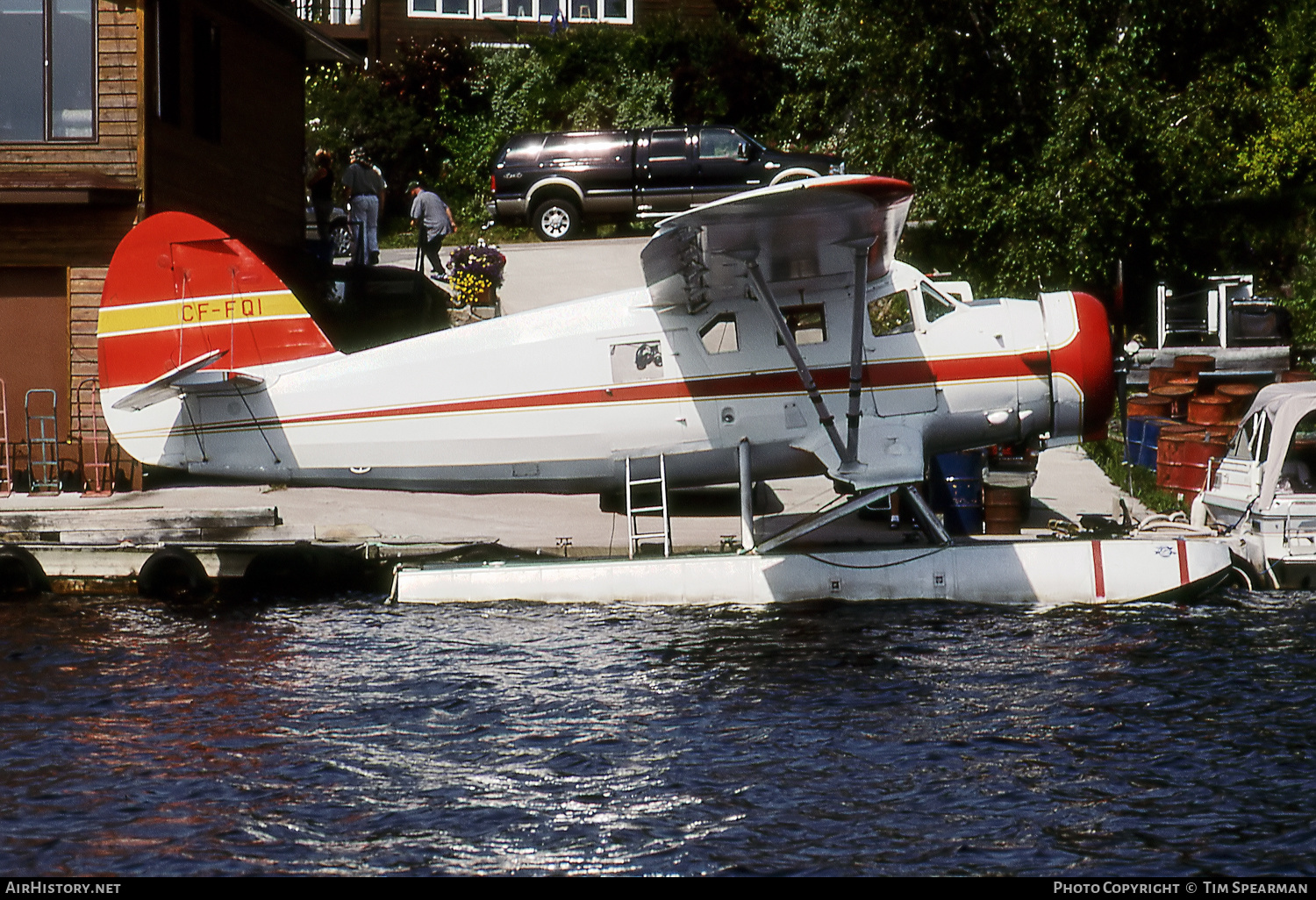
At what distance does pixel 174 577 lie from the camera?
40.9ft

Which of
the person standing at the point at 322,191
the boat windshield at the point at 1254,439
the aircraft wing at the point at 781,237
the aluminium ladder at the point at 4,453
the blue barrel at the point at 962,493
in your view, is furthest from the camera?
the person standing at the point at 322,191

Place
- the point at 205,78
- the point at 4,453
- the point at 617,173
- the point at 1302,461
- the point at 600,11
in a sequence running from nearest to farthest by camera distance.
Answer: the point at 1302,461 → the point at 4,453 → the point at 205,78 → the point at 617,173 → the point at 600,11

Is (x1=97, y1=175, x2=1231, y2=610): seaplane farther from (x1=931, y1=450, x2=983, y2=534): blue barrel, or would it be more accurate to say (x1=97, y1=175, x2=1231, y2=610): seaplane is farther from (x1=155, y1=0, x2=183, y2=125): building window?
(x1=155, y1=0, x2=183, y2=125): building window

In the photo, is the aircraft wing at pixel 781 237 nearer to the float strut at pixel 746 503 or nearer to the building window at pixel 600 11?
the float strut at pixel 746 503

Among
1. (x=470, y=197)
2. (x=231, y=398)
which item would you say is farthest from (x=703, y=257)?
(x=470, y=197)

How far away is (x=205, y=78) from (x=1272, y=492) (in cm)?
1441

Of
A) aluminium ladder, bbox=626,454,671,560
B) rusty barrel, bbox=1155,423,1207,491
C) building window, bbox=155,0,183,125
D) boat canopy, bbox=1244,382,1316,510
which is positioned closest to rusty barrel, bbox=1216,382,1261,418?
rusty barrel, bbox=1155,423,1207,491

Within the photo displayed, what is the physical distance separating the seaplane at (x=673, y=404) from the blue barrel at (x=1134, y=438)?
Answer: 6425 millimetres

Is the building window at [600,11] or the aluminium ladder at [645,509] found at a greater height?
the building window at [600,11]

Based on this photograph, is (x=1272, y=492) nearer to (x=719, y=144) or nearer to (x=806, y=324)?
(x=806, y=324)

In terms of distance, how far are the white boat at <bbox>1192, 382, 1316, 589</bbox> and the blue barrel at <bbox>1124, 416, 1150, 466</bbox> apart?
427 cm

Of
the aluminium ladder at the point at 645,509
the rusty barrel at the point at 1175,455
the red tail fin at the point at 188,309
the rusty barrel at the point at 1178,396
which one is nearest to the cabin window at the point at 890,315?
the aluminium ladder at the point at 645,509

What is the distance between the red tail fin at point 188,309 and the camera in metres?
12.3

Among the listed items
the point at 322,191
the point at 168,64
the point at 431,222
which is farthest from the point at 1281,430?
the point at 322,191
